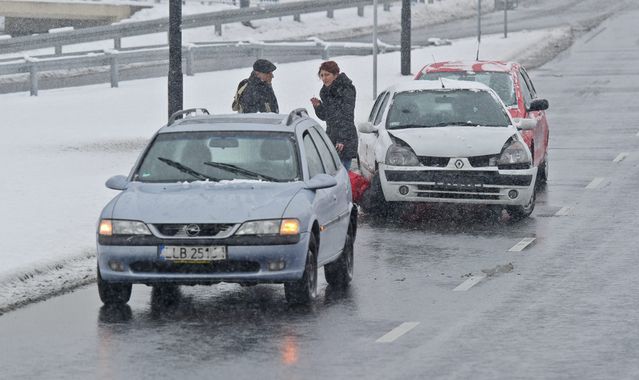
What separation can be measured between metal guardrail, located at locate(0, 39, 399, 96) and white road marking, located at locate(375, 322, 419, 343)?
24.0 meters

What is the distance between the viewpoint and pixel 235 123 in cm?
1374

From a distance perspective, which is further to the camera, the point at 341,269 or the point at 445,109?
the point at 445,109

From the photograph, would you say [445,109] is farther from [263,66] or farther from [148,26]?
[148,26]

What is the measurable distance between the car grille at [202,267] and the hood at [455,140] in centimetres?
630

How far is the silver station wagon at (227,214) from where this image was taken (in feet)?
39.9

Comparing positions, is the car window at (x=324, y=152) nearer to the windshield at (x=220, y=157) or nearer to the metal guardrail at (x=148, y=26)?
the windshield at (x=220, y=157)

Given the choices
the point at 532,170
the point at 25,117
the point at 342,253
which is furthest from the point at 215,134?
the point at 25,117

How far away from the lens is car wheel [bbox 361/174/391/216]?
18.5 metres

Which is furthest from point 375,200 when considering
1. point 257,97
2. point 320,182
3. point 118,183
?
point 118,183

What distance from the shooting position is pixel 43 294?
43.8ft

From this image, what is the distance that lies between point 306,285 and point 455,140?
6134 millimetres

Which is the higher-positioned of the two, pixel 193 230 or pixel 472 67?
pixel 193 230

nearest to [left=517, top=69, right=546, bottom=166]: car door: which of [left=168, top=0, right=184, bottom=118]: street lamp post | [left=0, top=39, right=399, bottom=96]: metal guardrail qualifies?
[left=168, top=0, right=184, bottom=118]: street lamp post

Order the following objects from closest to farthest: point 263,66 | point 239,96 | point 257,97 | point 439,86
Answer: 1. point 263,66
2. point 257,97
3. point 239,96
4. point 439,86
